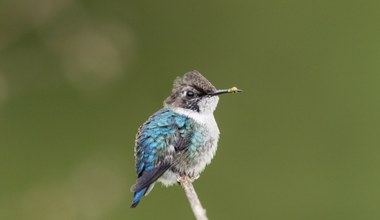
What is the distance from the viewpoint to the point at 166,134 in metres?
1.94

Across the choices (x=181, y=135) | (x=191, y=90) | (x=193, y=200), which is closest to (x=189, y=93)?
(x=191, y=90)

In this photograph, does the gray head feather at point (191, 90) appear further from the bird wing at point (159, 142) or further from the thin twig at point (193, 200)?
the thin twig at point (193, 200)

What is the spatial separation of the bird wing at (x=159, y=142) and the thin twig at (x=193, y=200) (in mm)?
68

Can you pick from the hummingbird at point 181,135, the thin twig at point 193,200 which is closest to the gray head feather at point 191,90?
the hummingbird at point 181,135

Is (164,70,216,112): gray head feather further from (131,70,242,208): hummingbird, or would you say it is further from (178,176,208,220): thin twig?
(178,176,208,220): thin twig

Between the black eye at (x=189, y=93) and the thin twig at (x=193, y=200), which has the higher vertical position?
the black eye at (x=189, y=93)

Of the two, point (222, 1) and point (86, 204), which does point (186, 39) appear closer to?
point (222, 1)

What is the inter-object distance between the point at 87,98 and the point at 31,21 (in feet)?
1.56

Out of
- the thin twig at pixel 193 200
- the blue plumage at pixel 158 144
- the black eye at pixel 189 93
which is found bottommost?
the thin twig at pixel 193 200

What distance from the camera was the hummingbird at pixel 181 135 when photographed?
1925 millimetres

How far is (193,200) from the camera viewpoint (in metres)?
1.47

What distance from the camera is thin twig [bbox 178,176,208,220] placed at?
1.32 m

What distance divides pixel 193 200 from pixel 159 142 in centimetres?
48

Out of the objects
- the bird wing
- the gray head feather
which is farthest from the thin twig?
the gray head feather
